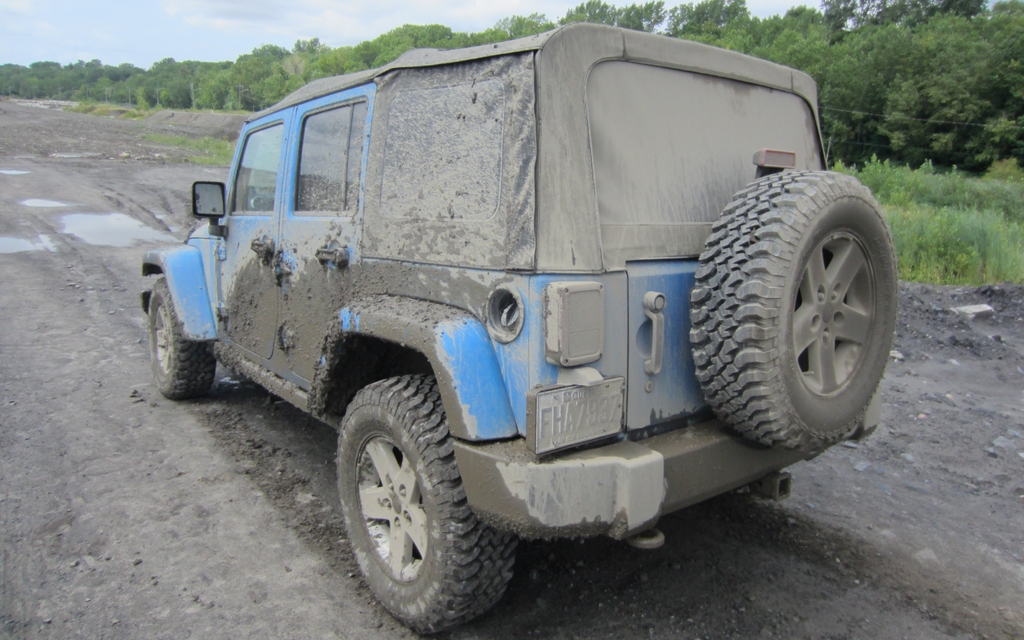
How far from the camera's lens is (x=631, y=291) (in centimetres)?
234

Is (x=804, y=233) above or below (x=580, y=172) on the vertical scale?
below

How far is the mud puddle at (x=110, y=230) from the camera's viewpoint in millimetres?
11125

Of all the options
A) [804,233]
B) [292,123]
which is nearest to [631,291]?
[804,233]

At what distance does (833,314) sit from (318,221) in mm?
2216

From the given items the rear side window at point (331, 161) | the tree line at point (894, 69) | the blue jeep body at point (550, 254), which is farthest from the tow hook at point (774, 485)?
the tree line at point (894, 69)

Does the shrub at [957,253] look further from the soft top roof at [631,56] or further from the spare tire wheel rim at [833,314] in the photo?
the spare tire wheel rim at [833,314]

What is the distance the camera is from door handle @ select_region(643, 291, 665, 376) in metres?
2.35

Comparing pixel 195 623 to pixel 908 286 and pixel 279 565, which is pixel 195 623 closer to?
pixel 279 565

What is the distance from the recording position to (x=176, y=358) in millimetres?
4879

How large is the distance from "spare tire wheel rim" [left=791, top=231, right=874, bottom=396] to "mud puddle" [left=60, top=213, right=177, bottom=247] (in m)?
11.0

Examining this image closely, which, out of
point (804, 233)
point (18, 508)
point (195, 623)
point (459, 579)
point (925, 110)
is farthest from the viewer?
point (925, 110)

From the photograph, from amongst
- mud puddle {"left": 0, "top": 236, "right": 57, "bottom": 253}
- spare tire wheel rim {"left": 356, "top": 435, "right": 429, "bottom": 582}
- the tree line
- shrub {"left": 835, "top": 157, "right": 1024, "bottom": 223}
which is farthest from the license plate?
shrub {"left": 835, "top": 157, "right": 1024, "bottom": 223}

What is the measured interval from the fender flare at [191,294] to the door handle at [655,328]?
→ 3.21 meters

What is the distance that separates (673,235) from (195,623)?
2.30 meters
